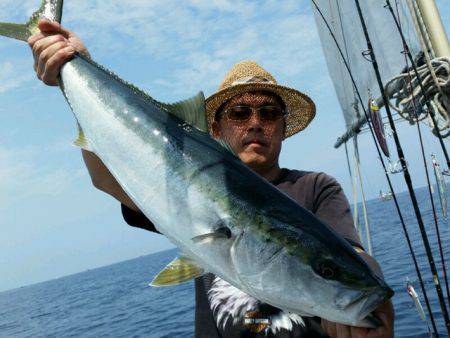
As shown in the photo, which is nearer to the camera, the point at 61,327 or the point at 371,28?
the point at 371,28

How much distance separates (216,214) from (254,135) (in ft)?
5.06

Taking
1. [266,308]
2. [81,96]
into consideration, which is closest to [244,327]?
[266,308]

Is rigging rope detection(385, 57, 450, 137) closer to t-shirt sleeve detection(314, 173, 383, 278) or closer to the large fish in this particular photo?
t-shirt sleeve detection(314, 173, 383, 278)

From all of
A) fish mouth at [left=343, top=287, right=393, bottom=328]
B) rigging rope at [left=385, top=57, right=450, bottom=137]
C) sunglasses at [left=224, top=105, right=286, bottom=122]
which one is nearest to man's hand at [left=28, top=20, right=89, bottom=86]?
sunglasses at [left=224, top=105, right=286, bottom=122]

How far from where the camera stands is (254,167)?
10.6ft

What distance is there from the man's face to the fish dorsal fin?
91 centimetres

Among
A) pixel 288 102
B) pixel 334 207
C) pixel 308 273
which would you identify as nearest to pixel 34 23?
pixel 288 102

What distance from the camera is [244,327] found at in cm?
262

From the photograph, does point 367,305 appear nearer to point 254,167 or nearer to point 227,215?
A: point 227,215

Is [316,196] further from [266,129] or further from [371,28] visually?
[371,28]

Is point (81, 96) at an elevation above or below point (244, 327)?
above

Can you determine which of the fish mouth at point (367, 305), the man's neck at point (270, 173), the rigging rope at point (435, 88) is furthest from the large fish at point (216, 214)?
the rigging rope at point (435, 88)

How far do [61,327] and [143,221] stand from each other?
95.4 ft

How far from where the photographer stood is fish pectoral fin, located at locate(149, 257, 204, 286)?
A: 5.96ft
